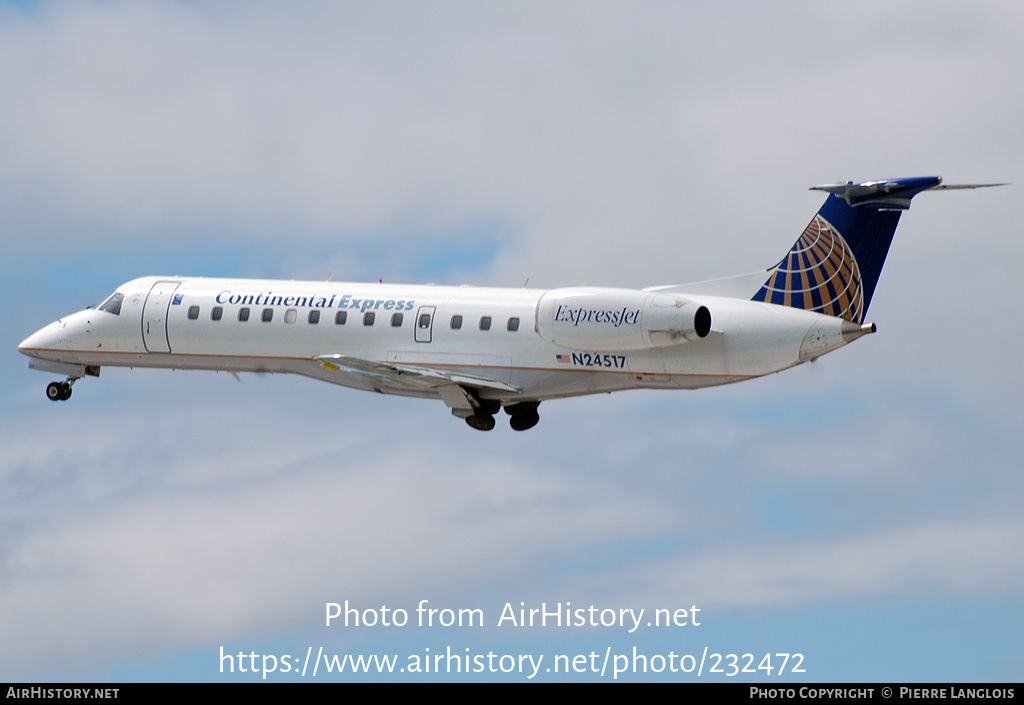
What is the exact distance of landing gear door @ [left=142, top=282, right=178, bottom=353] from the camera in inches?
2104

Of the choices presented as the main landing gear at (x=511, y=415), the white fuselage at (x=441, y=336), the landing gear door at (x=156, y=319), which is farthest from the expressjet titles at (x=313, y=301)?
the main landing gear at (x=511, y=415)

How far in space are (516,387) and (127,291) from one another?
37.6 feet

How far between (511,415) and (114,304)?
1098 cm

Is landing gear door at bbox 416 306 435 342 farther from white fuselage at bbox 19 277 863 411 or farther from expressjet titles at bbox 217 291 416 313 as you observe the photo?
expressjet titles at bbox 217 291 416 313

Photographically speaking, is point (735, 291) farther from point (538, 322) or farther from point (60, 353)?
point (60, 353)

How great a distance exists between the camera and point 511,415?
52.6 m

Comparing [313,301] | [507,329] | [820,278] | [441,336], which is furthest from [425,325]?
[820,278]

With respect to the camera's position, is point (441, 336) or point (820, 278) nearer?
point (820, 278)

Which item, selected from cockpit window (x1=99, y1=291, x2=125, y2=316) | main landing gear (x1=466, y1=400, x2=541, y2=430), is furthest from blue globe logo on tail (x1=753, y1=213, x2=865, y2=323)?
cockpit window (x1=99, y1=291, x2=125, y2=316)

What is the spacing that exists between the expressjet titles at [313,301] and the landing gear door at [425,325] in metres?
0.42

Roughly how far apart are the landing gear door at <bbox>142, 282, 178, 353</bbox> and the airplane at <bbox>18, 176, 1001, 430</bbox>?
0.04m

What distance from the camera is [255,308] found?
52.4 m

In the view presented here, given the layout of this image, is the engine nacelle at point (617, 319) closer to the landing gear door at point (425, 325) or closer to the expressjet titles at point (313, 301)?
the landing gear door at point (425, 325)

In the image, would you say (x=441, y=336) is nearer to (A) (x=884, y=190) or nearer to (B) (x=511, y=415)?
(B) (x=511, y=415)
